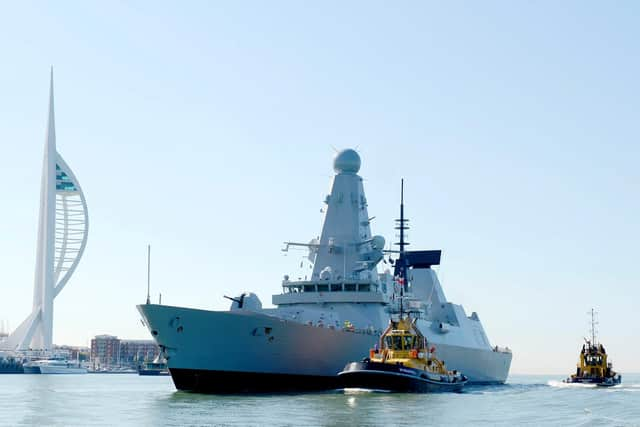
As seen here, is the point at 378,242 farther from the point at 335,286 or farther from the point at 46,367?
the point at 46,367

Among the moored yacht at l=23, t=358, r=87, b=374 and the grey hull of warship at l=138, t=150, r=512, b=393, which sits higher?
the grey hull of warship at l=138, t=150, r=512, b=393

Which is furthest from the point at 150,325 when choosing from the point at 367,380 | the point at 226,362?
the point at 367,380

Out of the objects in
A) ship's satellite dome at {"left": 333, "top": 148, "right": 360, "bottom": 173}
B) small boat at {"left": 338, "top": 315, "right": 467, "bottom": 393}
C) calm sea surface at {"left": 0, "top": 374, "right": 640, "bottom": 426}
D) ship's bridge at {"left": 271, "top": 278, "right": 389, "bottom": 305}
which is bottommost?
calm sea surface at {"left": 0, "top": 374, "right": 640, "bottom": 426}

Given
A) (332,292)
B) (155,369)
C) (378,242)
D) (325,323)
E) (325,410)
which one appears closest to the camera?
(325,410)

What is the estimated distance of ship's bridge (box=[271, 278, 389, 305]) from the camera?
53281 millimetres

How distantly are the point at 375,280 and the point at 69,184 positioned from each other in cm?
9152

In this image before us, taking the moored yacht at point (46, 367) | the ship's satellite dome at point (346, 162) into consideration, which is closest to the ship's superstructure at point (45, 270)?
the moored yacht at point (46, 367)

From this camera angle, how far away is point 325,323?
51062 millimetres

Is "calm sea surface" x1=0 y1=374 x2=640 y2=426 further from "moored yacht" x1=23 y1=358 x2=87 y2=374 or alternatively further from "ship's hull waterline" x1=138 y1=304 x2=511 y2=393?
"moored yacht" x1=23 y1=358 x2=87 y2=374

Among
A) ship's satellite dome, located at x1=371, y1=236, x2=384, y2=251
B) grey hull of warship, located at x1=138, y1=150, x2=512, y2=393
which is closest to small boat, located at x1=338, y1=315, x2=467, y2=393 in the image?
grey hull of warship, located at x1=138, y1=150, x2=512, y2=393

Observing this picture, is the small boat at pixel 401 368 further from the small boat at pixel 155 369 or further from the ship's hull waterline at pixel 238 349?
the small boat at pixel 155 369

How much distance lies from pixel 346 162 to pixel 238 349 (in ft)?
55.1

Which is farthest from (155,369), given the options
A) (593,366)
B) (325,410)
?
(325,410)

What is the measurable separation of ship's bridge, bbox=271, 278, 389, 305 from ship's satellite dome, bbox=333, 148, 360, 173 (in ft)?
25.9
